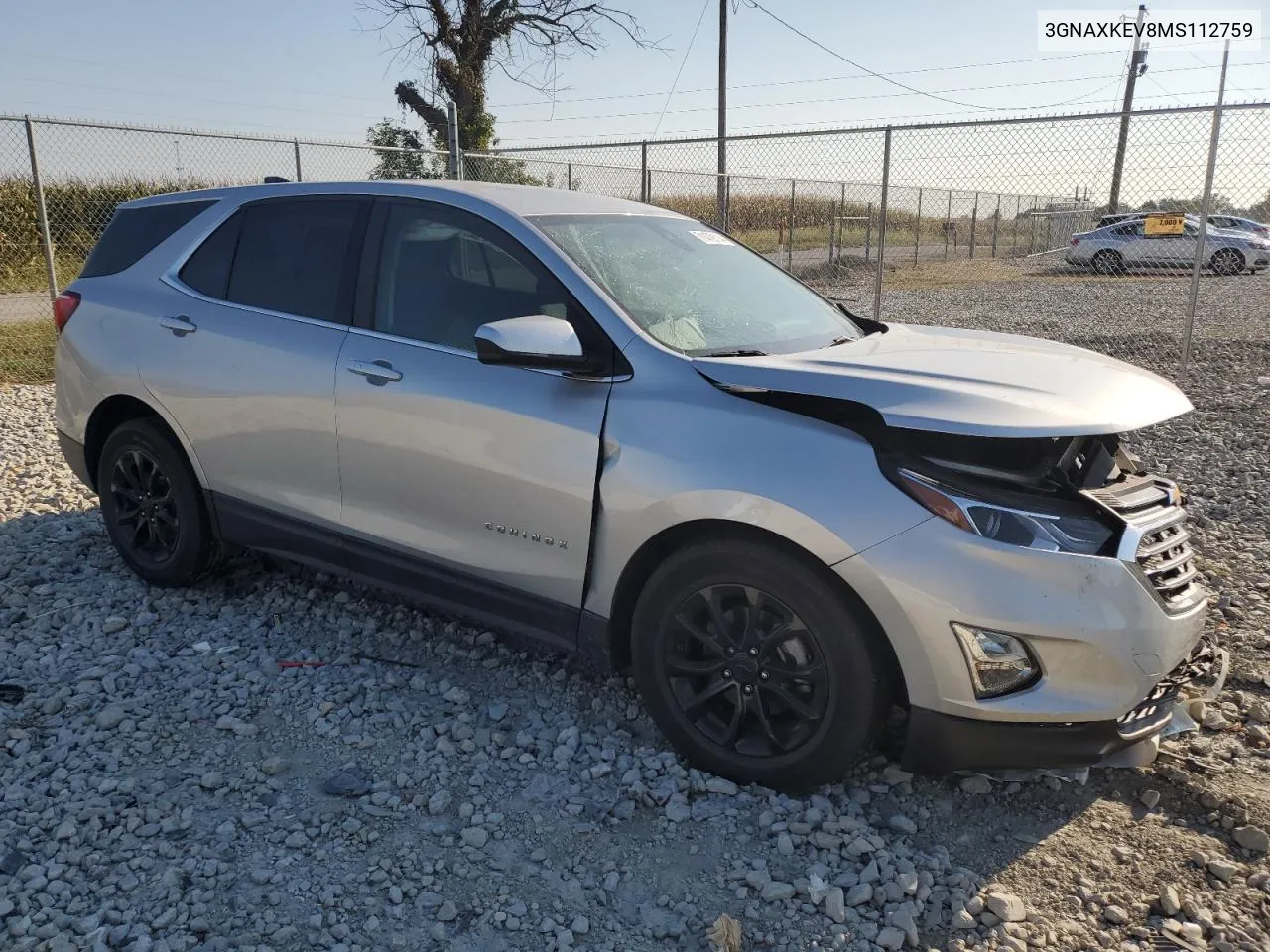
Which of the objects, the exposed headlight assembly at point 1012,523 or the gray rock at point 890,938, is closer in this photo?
the gray rock at point 890,938

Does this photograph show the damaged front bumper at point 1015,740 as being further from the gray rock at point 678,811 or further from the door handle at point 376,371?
the door handle at point 376,371

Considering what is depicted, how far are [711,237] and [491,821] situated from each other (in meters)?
2.49

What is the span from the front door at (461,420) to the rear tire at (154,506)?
100cm

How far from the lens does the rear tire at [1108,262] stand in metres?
10.9

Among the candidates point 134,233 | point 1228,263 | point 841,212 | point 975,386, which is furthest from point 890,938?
point 1228,263

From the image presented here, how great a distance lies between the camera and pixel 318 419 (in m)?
3.66

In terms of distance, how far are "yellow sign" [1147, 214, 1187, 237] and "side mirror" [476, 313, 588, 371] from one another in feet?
24.1

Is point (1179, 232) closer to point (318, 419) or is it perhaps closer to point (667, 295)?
point (667, 295)

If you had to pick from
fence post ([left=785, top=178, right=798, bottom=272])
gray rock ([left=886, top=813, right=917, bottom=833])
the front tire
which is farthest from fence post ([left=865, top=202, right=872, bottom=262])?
gray rock ([left=886, top=813, right=917, bottom=833])

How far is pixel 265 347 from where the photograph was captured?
3826 mm

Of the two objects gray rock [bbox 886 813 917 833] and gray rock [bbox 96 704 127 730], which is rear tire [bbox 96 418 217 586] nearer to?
gray rock [bbox 96 704 127 730]

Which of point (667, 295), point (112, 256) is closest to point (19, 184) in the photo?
point (112, 256)

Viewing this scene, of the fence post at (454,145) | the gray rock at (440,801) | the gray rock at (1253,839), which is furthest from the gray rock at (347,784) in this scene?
the fence post at (454,145)

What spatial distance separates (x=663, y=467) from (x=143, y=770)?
189 centimetres
